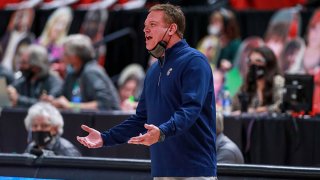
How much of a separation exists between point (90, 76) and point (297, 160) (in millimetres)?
2268

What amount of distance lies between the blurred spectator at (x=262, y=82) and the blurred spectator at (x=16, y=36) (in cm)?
515

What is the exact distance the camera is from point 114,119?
7.90 metres

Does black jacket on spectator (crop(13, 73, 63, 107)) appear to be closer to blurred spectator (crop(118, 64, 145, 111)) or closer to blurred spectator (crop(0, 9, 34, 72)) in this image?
blurred spectator (crop(118, 64, 145, 111))

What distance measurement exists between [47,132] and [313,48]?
4.29 metres

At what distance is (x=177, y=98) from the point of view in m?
4.71

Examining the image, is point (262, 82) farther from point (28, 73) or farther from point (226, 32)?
point (226, 32)

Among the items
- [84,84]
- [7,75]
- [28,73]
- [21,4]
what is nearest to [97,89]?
[84,84]

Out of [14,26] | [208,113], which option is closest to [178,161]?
[208,113]

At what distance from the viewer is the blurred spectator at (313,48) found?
33.7ft

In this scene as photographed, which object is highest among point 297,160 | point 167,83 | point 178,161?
point 167,83

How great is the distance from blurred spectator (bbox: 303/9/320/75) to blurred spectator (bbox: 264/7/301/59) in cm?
26

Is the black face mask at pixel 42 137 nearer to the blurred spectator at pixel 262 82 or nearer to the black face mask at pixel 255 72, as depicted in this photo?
the blurred spectator at pixel 262 82

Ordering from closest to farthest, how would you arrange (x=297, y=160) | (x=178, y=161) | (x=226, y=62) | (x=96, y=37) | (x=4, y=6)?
(x=178, y=161), (x=297, y=160), (x=226, y=62), (x=96, y=37), (x=4, y=6)

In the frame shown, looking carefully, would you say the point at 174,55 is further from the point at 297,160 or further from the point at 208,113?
the point at 297,160
